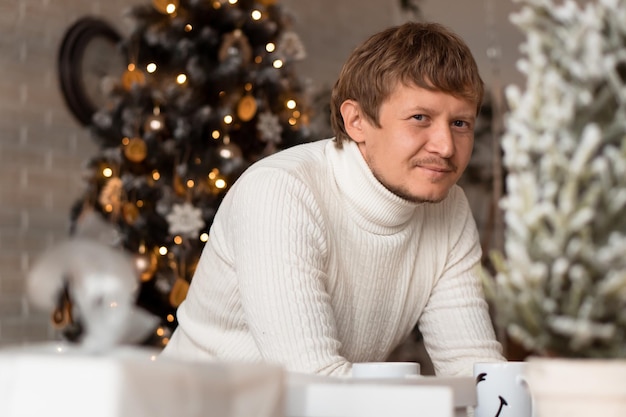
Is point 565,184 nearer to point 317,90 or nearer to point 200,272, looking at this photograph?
point 200,272

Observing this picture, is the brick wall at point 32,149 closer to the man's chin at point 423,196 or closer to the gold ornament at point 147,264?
the gold ornament at point 147,264

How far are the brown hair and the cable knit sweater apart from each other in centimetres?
14

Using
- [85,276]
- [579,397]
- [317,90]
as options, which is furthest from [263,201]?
[317,90]

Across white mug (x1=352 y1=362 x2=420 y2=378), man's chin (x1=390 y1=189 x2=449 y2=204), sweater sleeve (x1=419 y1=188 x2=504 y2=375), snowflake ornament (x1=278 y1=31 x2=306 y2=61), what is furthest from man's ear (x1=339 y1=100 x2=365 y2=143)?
snowflake ornament (x1=278 y1=31 x2=306 y2=61)

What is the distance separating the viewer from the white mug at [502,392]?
1353mm

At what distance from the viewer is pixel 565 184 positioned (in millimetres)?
688

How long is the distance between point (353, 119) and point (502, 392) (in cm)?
88

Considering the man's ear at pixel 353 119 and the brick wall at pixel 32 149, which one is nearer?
the man's ear at pixel 353 119

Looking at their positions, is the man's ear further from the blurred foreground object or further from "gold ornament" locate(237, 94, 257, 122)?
"gold ornament" locate(237, 94, 257, 122)

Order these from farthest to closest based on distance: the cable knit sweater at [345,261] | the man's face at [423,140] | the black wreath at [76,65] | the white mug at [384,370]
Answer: the black wreath at [76,65] < the man's face at [423,140] < the cable knit sweater at [345,261] < the white mug at [384,370]

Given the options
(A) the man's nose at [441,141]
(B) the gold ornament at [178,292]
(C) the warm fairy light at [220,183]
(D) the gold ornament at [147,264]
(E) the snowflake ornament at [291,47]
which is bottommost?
(B) the gold ornament at [178,292]

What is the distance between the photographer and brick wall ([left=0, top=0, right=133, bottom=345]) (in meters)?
4.00

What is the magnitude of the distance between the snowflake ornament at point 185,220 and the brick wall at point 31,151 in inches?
25.0

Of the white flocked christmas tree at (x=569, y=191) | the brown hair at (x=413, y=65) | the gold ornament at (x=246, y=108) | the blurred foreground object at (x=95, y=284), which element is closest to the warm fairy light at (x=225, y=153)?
the gold ornament at (x=246, y=108)
